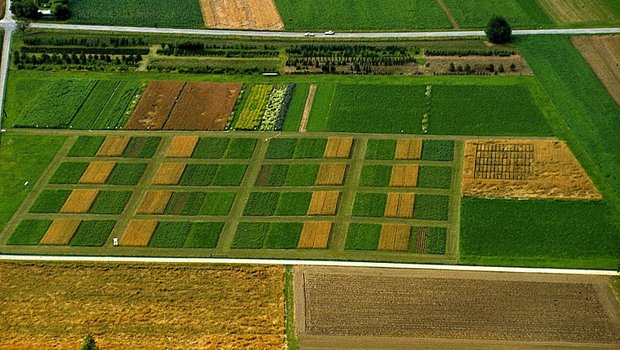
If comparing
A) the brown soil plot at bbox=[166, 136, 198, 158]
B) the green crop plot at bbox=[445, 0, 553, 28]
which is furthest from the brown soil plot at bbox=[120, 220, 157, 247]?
the green crop plot at bbox=[445, 0, 553, 28]

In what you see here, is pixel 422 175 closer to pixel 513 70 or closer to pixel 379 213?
pixel 379 213

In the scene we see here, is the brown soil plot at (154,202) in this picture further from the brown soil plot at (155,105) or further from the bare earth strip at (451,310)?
the bare earth strip at (451,310)

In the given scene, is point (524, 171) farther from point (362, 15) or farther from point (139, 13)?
point (139, 13)

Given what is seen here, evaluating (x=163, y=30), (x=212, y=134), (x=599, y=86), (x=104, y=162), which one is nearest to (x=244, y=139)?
(x=212, y=134)

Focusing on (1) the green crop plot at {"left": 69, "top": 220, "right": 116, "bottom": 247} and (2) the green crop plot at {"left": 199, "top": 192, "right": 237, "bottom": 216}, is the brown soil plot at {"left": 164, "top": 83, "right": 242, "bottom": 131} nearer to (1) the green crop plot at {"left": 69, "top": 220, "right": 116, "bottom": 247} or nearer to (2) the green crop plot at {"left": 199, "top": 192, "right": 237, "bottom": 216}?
(2) the green crop plot at {"left": 199, "top": 192, "right": 237, "bottom": 216}

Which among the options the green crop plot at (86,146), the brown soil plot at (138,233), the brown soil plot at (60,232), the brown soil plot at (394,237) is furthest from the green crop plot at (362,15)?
the brown soil plot at (60,232)

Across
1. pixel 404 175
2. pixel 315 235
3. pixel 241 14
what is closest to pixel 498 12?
pixel 241 14
